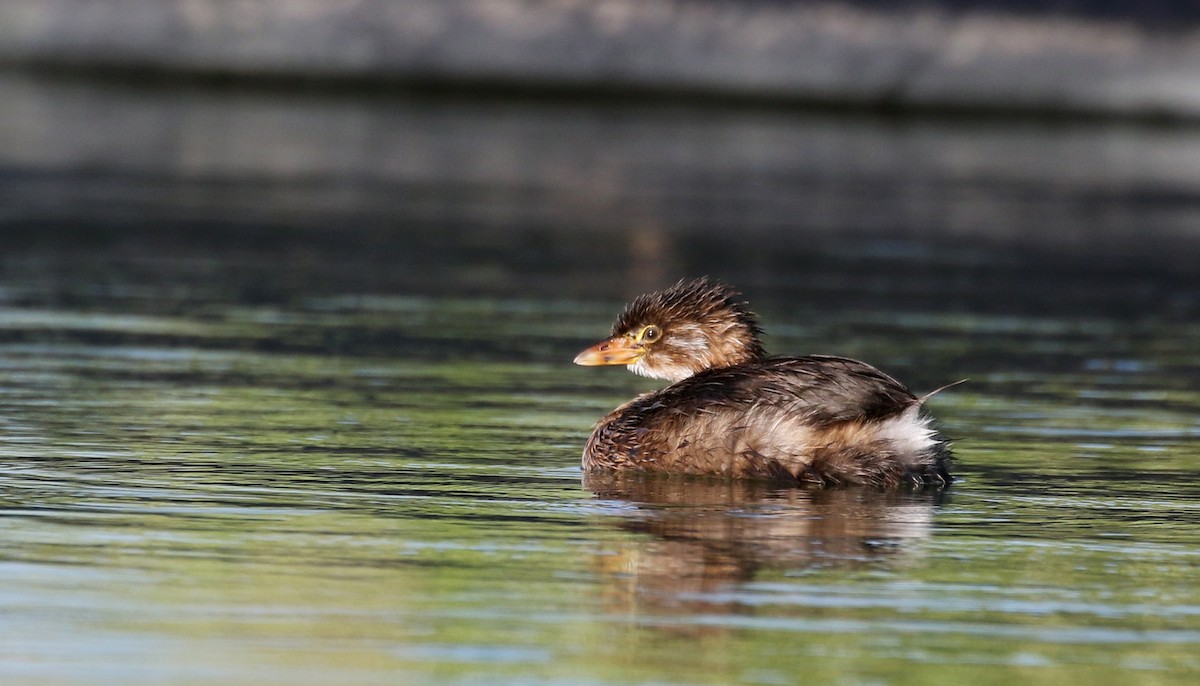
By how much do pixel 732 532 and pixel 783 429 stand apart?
4.08 feet

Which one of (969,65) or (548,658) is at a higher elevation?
(969,65)

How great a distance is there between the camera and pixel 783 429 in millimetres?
9414

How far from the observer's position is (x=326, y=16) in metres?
42.2

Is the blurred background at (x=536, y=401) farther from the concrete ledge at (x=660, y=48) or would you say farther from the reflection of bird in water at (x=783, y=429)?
the concrete ledge at (x=660, y=48)

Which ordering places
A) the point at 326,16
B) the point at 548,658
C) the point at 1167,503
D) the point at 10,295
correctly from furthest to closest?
the point at 326,16, the point at 10,295, the point at 1167,503, the point at 548,658

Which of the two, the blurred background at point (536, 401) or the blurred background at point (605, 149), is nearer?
the blurred background at point (536, 401)

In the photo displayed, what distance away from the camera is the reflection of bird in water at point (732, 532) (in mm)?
7297

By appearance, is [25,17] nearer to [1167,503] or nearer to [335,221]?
[335,221]

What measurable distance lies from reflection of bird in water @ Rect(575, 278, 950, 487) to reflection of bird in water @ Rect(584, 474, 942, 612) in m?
0.09

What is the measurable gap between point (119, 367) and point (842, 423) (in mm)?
4377

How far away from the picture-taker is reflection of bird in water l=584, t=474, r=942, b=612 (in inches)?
287

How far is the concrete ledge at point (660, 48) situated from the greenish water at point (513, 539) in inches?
1131

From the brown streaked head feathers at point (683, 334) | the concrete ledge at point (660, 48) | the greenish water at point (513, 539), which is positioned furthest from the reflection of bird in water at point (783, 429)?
the concrete ledge at point (660, 48)

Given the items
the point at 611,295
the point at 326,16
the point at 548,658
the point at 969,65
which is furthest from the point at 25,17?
the point at 548,658
